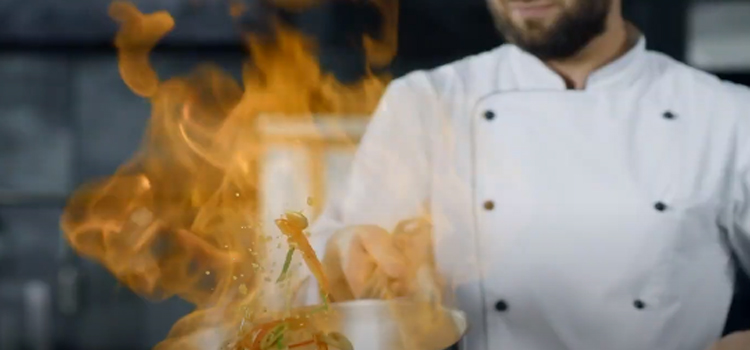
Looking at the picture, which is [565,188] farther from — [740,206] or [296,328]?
[296,328]

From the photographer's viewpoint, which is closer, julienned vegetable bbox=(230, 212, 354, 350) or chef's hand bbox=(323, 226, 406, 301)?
julienned vegetable bbox=(230, 212, 354, 350)

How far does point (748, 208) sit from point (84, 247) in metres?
0.83

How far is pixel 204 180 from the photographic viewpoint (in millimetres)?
833

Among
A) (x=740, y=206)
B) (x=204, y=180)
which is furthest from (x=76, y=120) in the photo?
(x=740, y=206)

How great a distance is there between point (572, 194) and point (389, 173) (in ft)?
0.72

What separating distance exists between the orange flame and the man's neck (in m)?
0.22

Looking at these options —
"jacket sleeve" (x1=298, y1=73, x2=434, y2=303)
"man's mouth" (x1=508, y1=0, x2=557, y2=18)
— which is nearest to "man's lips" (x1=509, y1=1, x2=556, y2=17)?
"man's mouth" (x1=508, y1=0, x2=557, y2=18)

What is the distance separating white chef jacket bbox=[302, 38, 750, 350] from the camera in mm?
749

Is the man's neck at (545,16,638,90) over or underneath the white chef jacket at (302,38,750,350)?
over

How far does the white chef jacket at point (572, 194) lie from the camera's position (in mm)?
749

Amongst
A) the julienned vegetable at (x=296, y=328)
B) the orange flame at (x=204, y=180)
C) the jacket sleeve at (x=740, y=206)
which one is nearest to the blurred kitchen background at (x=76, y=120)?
the orange flame at (x=204, y=180)

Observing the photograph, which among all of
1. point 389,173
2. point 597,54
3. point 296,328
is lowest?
A: point 296,328

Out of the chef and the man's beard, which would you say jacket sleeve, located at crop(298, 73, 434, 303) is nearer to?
the chef

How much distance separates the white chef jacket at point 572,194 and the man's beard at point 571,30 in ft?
0.07
